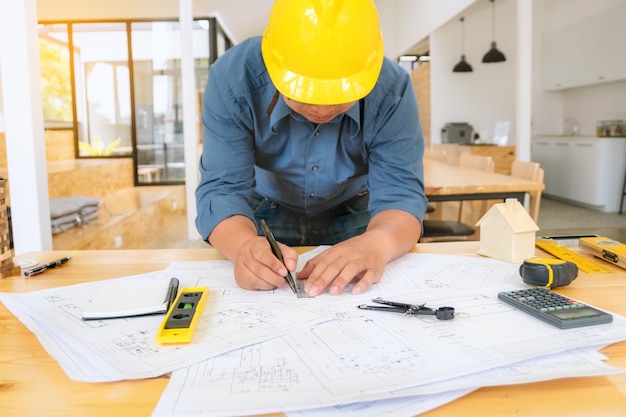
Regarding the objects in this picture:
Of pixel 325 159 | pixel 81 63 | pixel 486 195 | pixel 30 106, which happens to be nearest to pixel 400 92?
pixel 325 159

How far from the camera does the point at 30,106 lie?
1.55 metres

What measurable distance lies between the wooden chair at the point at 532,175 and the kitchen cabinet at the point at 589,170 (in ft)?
11.2

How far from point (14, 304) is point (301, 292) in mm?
455

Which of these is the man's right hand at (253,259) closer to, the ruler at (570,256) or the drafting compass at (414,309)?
the drafting compass at (414,309)

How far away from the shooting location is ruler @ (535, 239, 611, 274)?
0.97 m

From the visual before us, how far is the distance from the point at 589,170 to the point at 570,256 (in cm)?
570

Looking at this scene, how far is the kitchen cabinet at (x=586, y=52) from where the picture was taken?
19.2ft

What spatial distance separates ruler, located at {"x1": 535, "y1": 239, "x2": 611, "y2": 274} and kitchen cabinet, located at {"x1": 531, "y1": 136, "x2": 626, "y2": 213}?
18.0ft

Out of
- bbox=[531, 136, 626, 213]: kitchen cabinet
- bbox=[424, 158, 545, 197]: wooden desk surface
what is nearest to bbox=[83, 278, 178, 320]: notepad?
bbox=[424, 158, 545, 197]: wooden desk surface

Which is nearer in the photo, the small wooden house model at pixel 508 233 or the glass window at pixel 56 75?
the small wooden house model at pixel 508 233

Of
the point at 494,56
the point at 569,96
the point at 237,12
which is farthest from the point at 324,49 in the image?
the point at 569,96

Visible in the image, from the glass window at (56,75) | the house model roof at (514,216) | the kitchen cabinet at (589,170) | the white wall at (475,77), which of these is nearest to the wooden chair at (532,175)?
the house model roof at (514,216)

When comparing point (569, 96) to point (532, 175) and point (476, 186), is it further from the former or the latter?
point (476, 186)

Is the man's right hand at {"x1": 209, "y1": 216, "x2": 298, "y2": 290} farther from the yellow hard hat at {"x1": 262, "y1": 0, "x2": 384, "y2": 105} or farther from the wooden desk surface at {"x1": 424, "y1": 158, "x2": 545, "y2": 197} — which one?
the wooden desk surface at {"x1": 424, "y1": 158, "x2": 545, "y2": 197}
